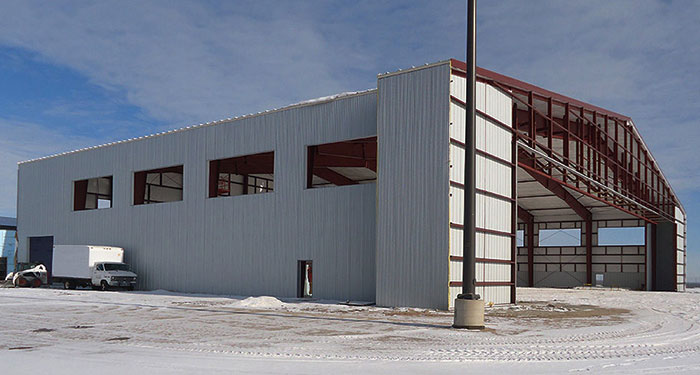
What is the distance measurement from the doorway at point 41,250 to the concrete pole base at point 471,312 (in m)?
44.4

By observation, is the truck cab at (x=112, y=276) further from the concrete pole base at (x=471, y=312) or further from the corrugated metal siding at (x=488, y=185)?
the concrete pole base at (x=471, y=312)

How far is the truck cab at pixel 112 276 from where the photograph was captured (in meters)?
41.7

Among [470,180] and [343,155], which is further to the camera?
[343,155]

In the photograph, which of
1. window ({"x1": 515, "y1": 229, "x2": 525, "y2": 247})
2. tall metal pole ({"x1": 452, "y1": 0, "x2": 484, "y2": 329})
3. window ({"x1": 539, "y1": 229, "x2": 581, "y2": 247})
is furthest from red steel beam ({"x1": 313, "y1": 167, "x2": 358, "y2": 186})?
tall metal pole ({"x1": 452, "y1": 0, "x2": 484, "y2": 329})

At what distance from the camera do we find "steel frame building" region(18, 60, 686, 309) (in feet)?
92.4

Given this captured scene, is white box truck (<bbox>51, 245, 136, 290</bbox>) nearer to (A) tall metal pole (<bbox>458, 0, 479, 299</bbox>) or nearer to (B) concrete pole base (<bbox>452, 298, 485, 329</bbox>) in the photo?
(B) concrete pole base (<bbox>452, 298, 485, 329</bbox>)

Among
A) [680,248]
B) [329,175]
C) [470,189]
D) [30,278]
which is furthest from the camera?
[680,248]

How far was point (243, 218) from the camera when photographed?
37562 millimetres

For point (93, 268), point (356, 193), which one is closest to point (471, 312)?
point (356, 193)

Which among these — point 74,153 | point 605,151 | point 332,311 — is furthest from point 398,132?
point 74,153

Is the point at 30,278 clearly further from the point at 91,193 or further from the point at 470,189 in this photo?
the point at 470,189

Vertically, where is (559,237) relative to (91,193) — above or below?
below

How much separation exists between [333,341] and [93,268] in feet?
103

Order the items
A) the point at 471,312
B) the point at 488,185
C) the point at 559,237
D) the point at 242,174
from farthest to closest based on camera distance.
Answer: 1. the point at 559,237
2. the point at 242,174
3. the point at 488,185
4. the point at 471,312
